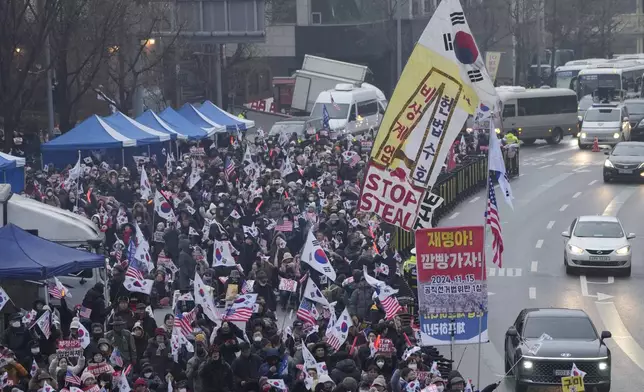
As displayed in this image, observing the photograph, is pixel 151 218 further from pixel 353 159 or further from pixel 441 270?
pixel 441 270

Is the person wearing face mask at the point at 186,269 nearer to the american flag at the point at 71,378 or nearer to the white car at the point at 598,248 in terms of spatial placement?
the american flag at the point at 71,378

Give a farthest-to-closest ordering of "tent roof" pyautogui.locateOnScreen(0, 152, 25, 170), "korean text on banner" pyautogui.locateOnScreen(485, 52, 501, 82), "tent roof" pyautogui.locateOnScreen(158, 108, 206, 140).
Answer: "korean text on banner" pyautogui.locateOnScreen(485, 52, 501, 82)
"tent roof" pyautogui.locateOnScreen(158, 108, 206, 140)
"tent roof" pyautogui.locateOnScreen(0, 152, 25, 170)

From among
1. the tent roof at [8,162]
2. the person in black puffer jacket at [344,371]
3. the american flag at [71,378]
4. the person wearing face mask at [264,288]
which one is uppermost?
the tent roof at [8,162]

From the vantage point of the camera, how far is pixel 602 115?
2170 inches

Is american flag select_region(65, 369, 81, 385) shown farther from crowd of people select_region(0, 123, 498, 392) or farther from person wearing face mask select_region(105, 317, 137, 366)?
person wearing face mask select_region(105, 317, 137, 366)

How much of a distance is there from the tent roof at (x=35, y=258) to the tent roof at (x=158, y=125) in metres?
20.4

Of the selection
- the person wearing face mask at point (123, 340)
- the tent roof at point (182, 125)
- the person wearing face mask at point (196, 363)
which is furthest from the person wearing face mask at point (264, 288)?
the tent roof at point (182, 125)

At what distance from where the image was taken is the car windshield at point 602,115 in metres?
54.9

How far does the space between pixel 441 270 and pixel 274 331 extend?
3.12 meters

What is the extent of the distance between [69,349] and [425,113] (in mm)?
5139

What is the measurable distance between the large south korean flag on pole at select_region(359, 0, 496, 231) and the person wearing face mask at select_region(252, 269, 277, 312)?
735cm

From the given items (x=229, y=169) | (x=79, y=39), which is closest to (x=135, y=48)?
(x=79, y=39)

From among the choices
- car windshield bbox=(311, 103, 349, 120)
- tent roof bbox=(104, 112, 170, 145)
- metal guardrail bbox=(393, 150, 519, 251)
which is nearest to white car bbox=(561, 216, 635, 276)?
metal guardrail bbox=(393, 150, 519, 251)

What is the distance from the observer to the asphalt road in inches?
875
